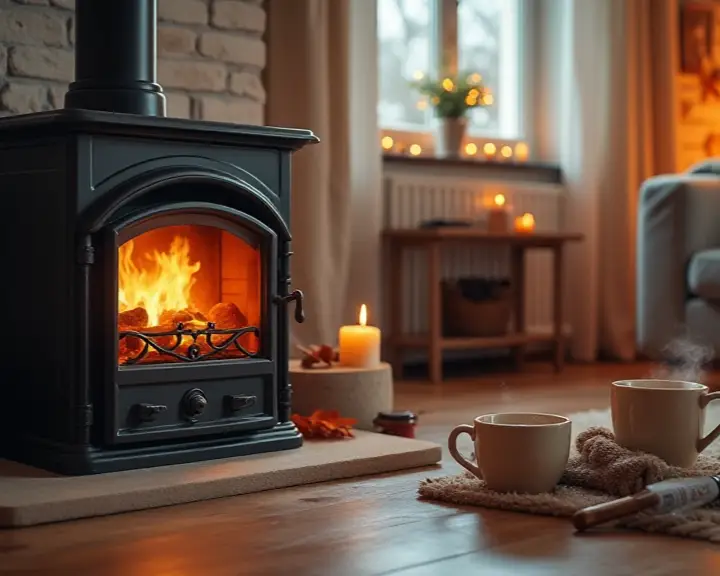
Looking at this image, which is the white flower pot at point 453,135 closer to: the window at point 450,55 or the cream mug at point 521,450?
the window at point 450,55

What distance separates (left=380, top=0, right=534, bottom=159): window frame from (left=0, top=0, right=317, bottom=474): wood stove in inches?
85.9

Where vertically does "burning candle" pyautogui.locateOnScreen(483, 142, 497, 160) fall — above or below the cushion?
above

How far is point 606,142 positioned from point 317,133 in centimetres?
157

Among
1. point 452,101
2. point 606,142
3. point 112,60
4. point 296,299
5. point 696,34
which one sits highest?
point 696,34

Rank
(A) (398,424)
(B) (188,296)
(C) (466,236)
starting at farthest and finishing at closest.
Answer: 1. (C) (466,236)
2. (A) (398,424)
3. (B) (188,296)

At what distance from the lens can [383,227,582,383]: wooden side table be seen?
12.6 ft

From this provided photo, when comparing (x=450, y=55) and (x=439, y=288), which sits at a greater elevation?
(x=450, y=55)

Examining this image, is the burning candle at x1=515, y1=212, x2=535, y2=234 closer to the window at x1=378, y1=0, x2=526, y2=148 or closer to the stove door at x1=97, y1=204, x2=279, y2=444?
the window at x1=378, y1=0, x2=526, y2=148

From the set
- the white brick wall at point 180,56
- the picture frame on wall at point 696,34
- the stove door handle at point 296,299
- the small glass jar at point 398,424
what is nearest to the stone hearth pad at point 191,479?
Result: the small glass jar at point 398,424

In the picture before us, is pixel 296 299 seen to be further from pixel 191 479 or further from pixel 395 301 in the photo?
pixel 395 301

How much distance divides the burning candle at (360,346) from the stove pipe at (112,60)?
72cm

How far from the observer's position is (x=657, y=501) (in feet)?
5.09

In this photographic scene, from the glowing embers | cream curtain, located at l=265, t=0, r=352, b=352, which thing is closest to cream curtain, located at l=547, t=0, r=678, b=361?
cream curtain, located at l=265, t=0, r=352, b=352

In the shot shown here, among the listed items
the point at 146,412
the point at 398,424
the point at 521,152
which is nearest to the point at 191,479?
the point at 146,412
